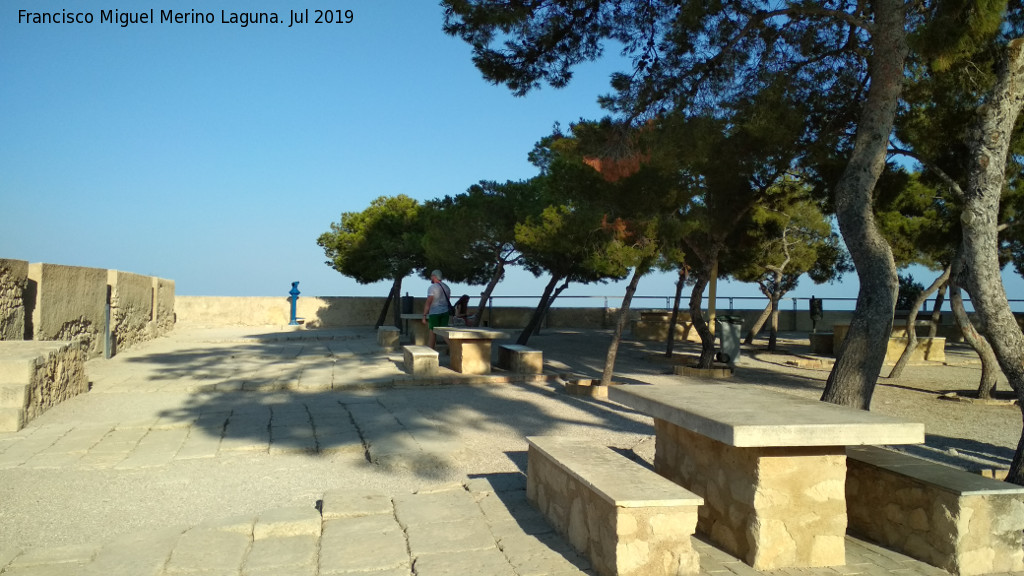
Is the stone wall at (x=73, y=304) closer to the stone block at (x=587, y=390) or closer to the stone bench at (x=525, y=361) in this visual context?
the stone bench at (x=525, y=361)

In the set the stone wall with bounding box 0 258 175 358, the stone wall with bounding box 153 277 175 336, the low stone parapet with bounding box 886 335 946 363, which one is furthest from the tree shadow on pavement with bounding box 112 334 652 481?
the low stone parapet with bounding box 886 335 946 363

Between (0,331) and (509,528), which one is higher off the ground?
(0,331)

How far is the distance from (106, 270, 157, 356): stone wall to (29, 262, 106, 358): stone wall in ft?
1.84

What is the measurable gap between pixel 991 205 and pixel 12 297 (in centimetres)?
1005

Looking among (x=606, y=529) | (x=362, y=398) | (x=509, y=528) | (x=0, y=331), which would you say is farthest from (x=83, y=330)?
(x=606, y=529)

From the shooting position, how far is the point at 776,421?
10.4 feet

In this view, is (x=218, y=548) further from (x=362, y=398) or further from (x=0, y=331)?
(x=0, y=331)

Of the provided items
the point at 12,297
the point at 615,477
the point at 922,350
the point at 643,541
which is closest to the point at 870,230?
the point at 615,477

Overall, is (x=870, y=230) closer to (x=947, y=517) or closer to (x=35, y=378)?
(x=947, y=517)

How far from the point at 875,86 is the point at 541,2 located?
3.59 metres

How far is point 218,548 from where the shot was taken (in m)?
3.46

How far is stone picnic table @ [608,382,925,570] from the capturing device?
3123 millimetres

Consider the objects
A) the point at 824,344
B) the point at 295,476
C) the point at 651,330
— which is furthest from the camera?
the point at 651,330

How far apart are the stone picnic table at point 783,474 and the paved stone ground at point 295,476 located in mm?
107
